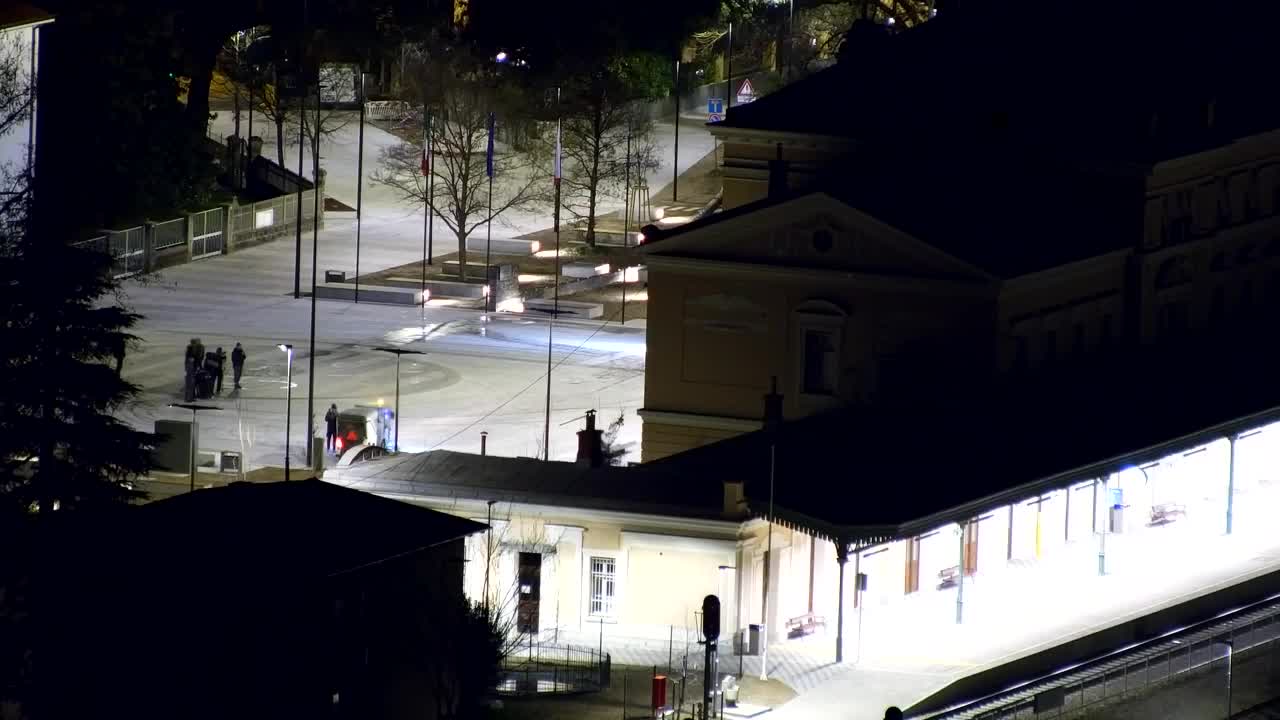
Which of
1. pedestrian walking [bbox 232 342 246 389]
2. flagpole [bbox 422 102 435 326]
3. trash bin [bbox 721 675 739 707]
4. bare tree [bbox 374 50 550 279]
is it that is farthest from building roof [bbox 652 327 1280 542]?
bare tree [bbox 374 50 550 279]

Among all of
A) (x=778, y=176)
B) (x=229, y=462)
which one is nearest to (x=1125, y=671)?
(x=229, y=462)

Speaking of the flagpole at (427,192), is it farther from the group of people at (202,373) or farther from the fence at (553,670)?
the fence at (553,670)

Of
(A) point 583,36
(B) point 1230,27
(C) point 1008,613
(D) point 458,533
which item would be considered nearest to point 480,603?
(D) point 458,533

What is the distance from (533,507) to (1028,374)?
20089 millimetres

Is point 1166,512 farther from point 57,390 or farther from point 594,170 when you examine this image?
point 594,170

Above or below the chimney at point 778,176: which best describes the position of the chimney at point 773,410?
below

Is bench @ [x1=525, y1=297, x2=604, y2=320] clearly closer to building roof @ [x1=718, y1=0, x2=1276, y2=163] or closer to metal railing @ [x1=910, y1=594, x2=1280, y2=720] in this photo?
building roof @ [x1=718, y1=0, x2=1276, y2=163]

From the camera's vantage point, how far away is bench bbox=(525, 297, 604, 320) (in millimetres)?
103000

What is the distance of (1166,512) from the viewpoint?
233 feet

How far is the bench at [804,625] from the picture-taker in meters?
58.5

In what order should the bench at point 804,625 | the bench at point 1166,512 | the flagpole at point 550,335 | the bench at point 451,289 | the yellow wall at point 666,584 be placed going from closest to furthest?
the yellow wall at point 666,584 < the bench at point 804,625 < the bench at point 1166,512 < the flagpole at point 550,335 < the bench at point 451,289

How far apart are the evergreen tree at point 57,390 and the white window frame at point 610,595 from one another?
8.42 m

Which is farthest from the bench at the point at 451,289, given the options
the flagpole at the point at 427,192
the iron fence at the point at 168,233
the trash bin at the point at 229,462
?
the trash bin at the point at 229,462

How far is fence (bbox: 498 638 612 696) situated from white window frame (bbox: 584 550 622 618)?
1.20 metres
